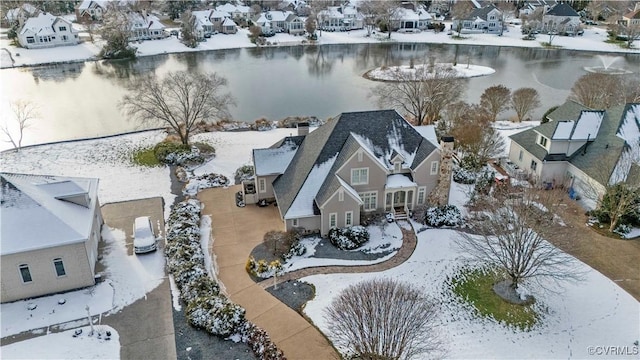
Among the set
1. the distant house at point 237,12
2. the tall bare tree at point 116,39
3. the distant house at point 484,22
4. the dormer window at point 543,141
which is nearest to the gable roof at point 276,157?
the dormer window at point 543,141

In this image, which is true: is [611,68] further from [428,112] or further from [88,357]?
[88,357]

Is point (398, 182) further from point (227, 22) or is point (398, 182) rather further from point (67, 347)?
point (227, 22)

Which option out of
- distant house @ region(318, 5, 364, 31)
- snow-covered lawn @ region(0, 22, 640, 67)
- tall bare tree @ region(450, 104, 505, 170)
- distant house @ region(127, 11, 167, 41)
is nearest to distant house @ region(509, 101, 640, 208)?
tall bare tree @ region(450, 104, 505, 170)

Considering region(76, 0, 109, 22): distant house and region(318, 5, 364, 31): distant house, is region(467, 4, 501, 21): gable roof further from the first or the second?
region(76, 0, 109, 22): distant house

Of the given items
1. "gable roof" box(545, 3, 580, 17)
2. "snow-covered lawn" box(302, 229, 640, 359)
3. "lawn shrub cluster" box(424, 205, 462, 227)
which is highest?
"gable roof" box(545, 3, 580, 17)

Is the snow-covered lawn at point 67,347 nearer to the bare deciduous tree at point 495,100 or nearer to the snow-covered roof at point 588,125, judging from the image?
the snow-covered roof at point 588,125
